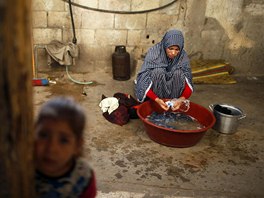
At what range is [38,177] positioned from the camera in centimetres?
119

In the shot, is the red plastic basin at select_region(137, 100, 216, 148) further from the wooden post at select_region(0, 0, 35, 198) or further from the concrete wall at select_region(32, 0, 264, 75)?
the wooden post at select_region(0, 0, 35, 198)

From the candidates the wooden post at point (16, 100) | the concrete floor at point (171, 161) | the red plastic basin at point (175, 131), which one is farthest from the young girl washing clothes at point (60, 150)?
the red plastic basin at point (175, 131)

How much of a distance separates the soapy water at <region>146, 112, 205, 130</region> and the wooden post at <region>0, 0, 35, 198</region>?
2623mm

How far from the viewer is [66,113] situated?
116 cm

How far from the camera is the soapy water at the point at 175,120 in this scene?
11.5ft

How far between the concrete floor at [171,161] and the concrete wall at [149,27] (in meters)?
1.13

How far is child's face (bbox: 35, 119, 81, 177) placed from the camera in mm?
1116

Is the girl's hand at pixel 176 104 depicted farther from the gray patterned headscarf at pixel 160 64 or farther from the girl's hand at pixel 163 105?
the gray patterned headscarf at pixel 160 64

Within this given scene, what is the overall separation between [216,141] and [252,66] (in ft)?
9.25

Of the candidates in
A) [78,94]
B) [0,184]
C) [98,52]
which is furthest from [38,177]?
[98,52]

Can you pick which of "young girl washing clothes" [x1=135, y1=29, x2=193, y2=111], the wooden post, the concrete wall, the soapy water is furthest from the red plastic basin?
the wooden post

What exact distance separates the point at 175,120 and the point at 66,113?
101 inches

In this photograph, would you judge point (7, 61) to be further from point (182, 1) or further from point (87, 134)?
point (182, 1)

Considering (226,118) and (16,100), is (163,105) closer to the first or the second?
(226,118)
